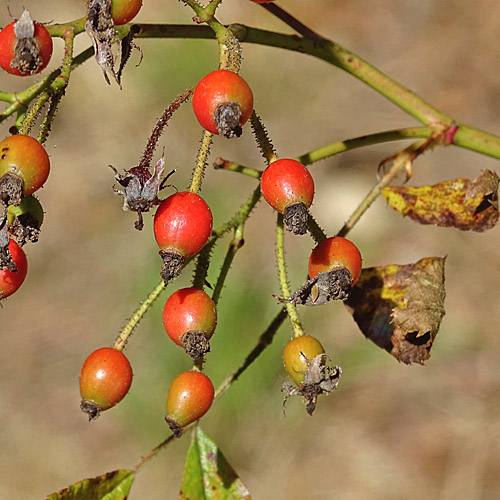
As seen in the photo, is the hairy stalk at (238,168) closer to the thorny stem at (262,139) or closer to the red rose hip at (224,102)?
the thorny stem at (262,139)

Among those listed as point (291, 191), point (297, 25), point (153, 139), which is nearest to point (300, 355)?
point (291, 191)

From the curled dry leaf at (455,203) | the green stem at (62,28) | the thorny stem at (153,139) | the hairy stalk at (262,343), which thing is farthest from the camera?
the curled dry leaf at (455,203)

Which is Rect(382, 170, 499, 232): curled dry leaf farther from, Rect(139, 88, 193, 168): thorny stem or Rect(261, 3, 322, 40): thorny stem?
Rect(139, 88, 193, 168): thorny stem

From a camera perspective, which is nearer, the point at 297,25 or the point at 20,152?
the point at 20,152

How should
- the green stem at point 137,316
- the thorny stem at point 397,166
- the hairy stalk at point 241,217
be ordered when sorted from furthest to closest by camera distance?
the thorny stem at point 397,166 < the hairy stalk at point 241,217 < the green stem at point 137,316

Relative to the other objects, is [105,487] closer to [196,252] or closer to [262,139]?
[196,252]

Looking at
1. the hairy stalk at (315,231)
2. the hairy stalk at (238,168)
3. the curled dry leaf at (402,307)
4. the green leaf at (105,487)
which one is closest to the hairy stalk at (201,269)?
the hairy stalk at (315,231)

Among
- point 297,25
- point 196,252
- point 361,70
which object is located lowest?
point 196,252

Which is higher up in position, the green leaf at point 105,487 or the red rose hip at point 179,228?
the red rose hip at point 179,228
